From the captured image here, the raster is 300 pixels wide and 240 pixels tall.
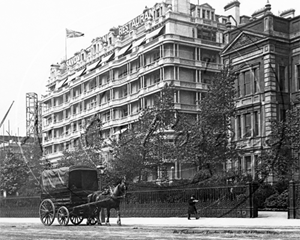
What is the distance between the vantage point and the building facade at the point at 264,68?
15.4 meters

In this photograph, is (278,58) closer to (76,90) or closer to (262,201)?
(76,90)

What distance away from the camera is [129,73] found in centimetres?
2366

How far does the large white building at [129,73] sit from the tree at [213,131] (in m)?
1.88

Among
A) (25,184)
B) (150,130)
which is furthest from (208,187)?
(25,184)

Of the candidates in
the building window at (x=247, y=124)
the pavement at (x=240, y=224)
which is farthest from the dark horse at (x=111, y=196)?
the building window at (x=247, y=124)

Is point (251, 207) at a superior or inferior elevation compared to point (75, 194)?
inferior

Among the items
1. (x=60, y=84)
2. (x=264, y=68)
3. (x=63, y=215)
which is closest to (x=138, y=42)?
(x=60, y=84)

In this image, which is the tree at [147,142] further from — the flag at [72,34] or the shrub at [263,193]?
the flag at [72,34]

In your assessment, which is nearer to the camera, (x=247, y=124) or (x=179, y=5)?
(x=247, y=124)

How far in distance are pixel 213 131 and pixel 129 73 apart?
24.6ft

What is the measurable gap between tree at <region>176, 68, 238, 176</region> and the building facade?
1.50m

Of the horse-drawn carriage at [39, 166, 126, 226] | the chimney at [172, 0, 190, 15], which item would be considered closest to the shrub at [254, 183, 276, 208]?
the horse-drawn carriage at [39, 166, 126, 226]

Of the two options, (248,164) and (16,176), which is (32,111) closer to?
(248,164)

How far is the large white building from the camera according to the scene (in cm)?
2009
